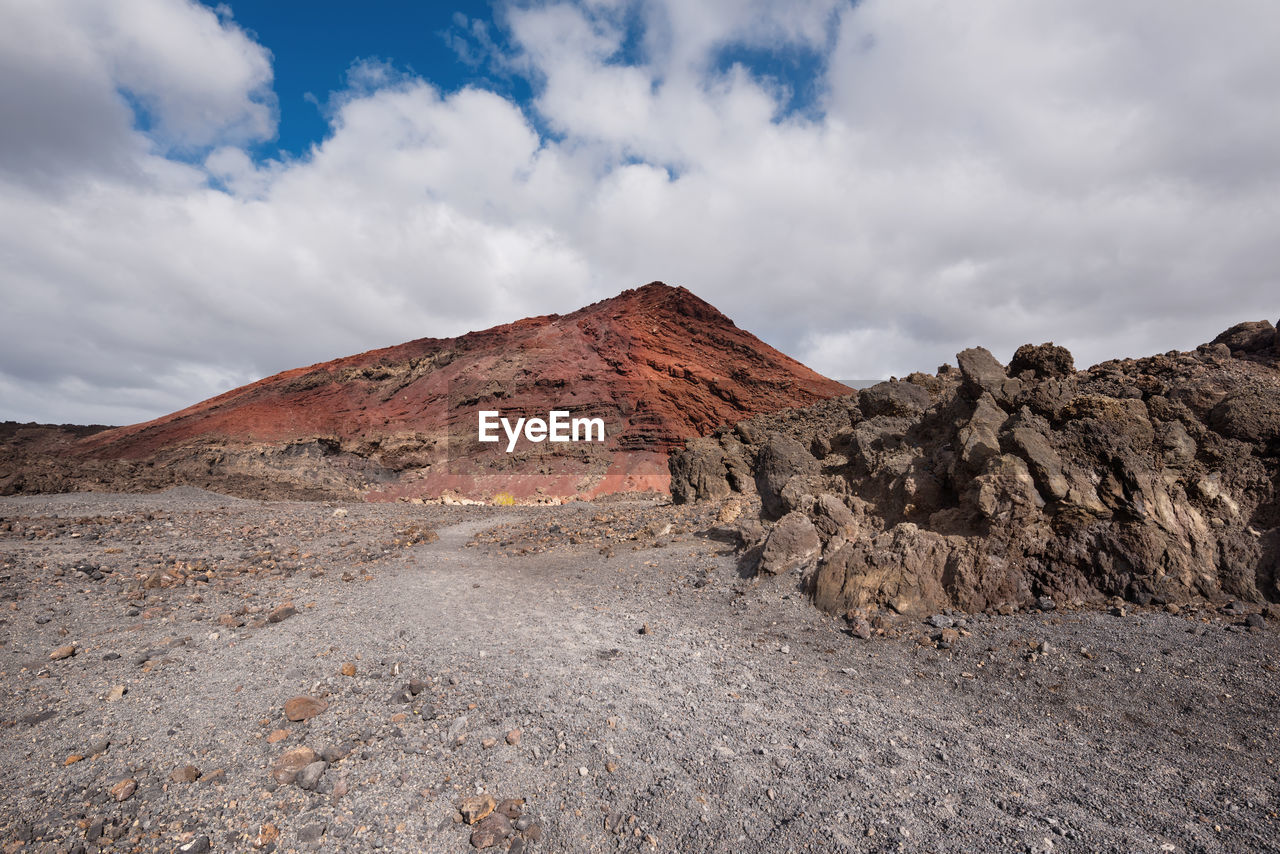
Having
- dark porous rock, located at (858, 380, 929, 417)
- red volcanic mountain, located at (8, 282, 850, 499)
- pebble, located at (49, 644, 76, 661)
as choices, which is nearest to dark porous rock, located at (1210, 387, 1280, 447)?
dark porous rock, located at (858, 380, 929, 417)

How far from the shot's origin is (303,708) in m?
4.50

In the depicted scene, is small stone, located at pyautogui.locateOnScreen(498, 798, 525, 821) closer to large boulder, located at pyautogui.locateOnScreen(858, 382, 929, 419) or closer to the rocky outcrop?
the rocky outcrop

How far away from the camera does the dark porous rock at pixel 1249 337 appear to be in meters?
7.49

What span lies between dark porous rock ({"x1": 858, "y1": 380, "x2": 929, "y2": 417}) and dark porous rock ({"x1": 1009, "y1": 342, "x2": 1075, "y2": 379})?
2.77 meters

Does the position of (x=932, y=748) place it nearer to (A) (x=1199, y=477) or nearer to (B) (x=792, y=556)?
(B) (x=792, y=556)

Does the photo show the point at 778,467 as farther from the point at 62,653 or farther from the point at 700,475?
the point at 62,653

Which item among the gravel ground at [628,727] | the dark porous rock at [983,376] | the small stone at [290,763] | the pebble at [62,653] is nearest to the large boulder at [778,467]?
the dark porous rock at [983,376]

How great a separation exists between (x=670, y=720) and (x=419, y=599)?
530cm

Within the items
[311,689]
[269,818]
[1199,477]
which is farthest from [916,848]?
[1199,477]

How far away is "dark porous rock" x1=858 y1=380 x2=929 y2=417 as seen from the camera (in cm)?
1191

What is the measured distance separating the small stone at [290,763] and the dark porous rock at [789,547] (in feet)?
19.1

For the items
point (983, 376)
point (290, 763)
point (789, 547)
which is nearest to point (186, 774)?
point (290, 763)

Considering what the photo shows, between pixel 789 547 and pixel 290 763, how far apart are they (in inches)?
249

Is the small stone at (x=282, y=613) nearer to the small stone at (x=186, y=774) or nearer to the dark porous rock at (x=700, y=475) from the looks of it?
the small stone at (x=186, y=774)
